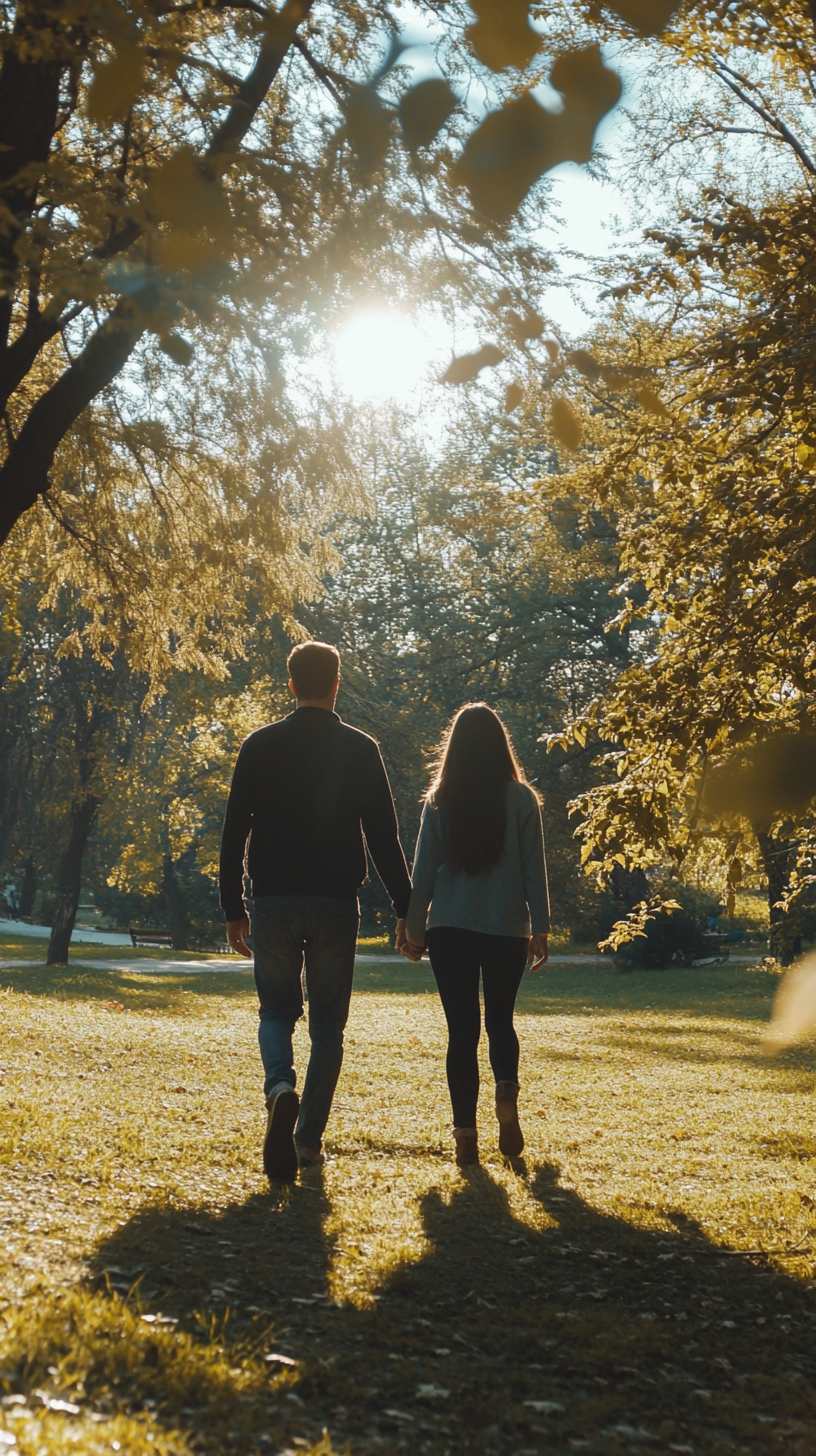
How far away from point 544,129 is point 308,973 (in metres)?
3.89

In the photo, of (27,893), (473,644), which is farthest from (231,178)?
(27,893)

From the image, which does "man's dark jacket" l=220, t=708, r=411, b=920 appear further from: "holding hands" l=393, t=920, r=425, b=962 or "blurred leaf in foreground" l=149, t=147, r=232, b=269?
"blurred leaf in foreground" l=149, t=147, r=232, b=269

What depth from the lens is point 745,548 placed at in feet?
20.4

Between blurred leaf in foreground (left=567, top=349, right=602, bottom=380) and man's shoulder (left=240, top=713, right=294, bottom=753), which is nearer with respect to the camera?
blurred leaf in foreground (left=567, top=349, right=602, bottom=380)

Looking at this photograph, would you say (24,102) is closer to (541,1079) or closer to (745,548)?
(745,548)

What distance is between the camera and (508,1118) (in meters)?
5.88

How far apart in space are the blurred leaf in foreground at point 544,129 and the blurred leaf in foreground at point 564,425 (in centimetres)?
48

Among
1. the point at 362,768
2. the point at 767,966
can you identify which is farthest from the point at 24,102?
the point at 767,966

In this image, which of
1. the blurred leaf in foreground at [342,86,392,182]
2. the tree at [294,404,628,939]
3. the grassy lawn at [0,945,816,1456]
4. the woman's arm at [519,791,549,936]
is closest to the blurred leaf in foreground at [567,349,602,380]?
the blurred leaf in foreground at [342,86,392,182]

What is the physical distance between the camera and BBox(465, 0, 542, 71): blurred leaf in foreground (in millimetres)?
2055

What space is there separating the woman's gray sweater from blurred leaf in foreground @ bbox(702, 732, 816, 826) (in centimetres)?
334

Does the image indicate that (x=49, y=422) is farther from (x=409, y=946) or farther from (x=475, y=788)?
(x=409, y=946)

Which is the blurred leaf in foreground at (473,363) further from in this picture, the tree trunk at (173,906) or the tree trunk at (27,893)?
the tree trunk at (27,893)

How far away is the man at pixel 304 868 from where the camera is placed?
5.26m
